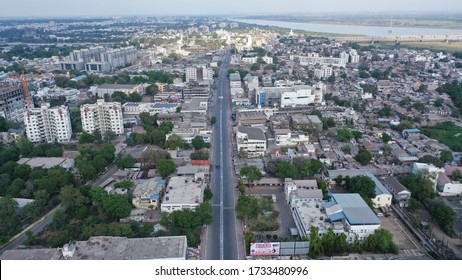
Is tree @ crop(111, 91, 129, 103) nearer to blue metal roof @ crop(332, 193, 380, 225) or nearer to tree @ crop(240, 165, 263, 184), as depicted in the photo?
tree @ crop(240, 165, 263, 184)

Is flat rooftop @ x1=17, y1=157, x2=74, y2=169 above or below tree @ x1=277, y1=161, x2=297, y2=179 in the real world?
below

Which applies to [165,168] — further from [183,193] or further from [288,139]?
[288,139]

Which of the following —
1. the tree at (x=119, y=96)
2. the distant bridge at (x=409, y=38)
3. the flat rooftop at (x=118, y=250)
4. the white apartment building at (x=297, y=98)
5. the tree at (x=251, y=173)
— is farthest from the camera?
the distant bridge at (x=409, y=38)

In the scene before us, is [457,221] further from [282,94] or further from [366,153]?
[282,94]

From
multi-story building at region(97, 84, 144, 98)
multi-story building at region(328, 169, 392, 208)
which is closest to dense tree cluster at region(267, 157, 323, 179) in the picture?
multi-story building at region(328, 169, 392, 208)

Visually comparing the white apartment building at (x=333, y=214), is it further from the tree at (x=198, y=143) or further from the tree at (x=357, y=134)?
the tree at (x=357, y=134)

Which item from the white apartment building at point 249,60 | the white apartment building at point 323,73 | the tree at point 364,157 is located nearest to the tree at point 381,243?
the tree at point 364,157

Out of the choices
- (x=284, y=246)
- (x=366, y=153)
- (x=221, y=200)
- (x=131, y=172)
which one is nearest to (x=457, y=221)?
(x=366, y=153)
